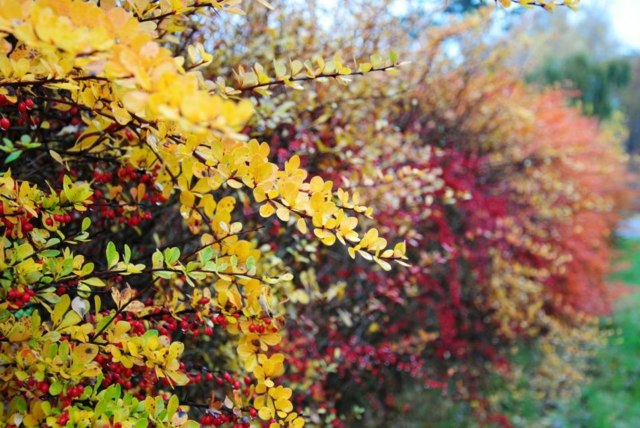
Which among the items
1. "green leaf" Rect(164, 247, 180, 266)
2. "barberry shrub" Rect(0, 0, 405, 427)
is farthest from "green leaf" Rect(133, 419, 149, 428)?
"green leaf" Rect(164, 247, 180, 266)

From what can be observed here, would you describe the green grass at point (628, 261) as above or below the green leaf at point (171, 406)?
below

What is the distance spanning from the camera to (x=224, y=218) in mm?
1430

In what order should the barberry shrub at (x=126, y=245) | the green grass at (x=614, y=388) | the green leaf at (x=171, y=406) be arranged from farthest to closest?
the green grass at (x=614, y=388)
the green leaf at (x=171, y=406)
the barberry shrub at (x=126, y=245)

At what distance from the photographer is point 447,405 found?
15.3ft

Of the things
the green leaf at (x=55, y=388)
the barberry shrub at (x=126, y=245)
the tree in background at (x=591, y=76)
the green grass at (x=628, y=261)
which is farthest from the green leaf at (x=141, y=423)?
the tree in background at (x=591, y=76)

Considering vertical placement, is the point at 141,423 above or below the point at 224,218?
below

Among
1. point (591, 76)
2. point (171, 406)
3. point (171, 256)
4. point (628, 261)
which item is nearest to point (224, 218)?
point (171, 256)

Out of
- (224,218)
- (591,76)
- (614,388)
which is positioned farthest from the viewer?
(591,76)

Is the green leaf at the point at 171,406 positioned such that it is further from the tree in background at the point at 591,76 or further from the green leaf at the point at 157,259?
the tree in background at the point at 591,76

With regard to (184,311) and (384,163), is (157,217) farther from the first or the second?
(384,163)

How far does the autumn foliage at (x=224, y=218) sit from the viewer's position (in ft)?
3.91

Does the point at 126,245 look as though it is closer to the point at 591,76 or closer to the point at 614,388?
the point at 614,388

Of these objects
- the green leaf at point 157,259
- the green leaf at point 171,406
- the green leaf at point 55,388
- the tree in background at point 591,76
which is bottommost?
the tree in background at point 591,76

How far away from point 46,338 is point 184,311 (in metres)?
0.37
